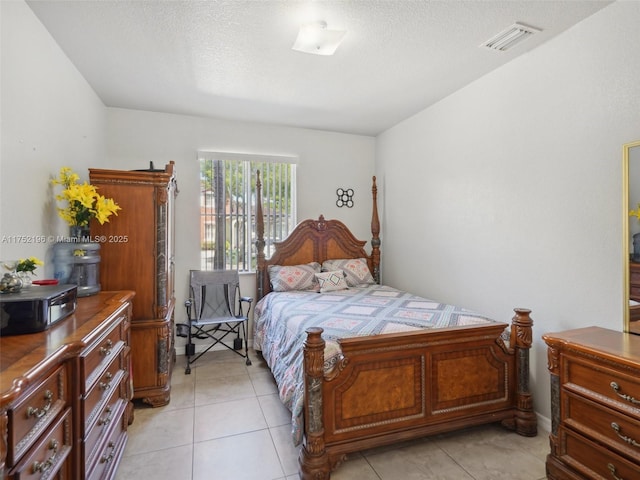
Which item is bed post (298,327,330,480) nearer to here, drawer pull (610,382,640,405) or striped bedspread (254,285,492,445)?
striped bedspread (254,285,492,445)

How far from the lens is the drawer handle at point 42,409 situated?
1.00 m

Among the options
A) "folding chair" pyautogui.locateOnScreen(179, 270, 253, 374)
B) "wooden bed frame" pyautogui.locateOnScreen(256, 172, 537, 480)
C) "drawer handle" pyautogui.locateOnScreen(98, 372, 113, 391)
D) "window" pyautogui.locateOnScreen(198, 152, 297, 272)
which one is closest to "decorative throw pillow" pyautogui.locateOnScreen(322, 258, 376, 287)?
"window" pyautogui.locateOnScreen(198, 152, 297, 272)

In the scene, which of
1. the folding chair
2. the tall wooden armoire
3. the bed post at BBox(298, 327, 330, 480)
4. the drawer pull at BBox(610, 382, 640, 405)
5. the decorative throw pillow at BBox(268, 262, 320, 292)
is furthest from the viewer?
the decorative throw pillow at BBox(268, 262, 320, 292)

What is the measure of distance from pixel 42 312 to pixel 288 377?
1.45 m

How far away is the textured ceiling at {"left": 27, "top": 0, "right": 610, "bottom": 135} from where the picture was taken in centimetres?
199

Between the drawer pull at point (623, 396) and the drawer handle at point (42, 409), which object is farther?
the drawer pull at point (623, 396)

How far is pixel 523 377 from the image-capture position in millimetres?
2260

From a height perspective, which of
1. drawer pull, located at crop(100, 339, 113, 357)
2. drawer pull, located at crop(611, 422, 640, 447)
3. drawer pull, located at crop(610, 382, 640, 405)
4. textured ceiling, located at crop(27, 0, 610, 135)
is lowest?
drawer pull, located at crop(611, 422, 640, 447)

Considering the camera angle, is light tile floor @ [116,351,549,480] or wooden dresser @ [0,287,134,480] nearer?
wooden dresser @ [0,287,134,480]

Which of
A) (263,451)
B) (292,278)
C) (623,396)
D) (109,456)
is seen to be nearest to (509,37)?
(623,396)

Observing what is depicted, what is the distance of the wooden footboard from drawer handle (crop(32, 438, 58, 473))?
1099 millimetres

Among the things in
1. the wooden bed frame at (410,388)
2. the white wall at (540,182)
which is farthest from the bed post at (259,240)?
the wooden bed frame at (410,388)

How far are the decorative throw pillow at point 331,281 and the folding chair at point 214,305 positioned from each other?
79 cm

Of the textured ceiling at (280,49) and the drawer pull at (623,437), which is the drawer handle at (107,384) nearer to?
the textured ceiling at (280,49)
